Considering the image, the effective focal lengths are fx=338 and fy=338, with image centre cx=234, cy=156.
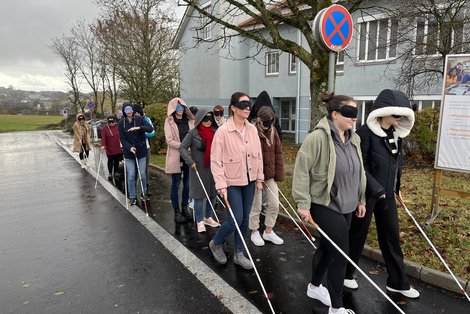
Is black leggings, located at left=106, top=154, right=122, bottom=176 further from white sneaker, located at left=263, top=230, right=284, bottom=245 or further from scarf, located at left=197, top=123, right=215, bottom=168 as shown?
white sneaker, located at left=263, top=230, right=284, bottom=245

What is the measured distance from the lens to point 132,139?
708 cm

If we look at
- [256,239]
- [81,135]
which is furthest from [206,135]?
[81,135]

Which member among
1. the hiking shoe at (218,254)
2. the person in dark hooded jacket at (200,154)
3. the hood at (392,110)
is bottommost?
the hiking shoe at (218,254)

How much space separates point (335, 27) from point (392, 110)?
1.87 metres

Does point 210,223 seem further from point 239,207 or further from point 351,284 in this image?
point 351,284

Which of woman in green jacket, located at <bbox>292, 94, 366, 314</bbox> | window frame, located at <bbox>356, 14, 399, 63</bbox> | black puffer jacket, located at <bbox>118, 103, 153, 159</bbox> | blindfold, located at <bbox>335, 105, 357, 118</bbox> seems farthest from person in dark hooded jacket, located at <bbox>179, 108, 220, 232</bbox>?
window frame, located at <bbox>356, 14, 399, 63</bbox>

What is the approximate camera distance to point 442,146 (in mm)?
4883

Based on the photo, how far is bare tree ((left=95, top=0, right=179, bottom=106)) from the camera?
1859 centimetres

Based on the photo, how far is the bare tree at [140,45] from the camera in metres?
18.6

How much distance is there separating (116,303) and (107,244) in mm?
1803

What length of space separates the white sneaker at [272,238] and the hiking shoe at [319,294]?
144 centimetres

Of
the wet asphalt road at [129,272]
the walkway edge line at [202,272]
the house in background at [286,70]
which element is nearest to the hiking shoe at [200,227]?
the wet asphalt road at [129,272]

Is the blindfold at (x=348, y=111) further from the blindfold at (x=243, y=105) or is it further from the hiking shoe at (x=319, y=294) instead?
the hiking shoe at (x=319, y=294)

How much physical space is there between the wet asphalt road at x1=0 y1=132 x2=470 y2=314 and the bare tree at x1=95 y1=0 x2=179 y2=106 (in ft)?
44.1
